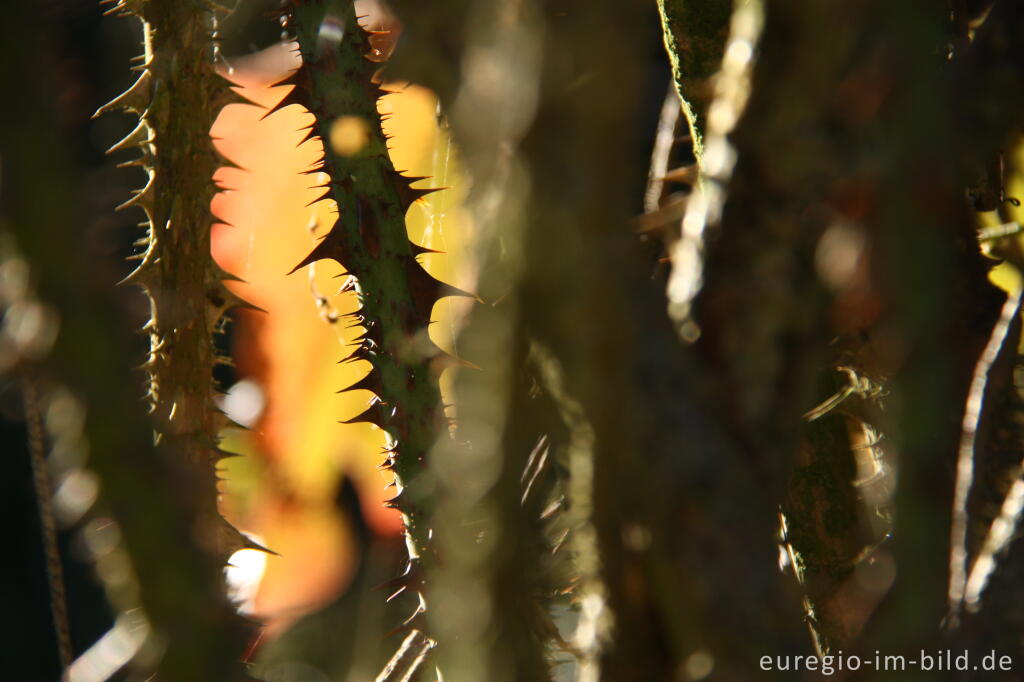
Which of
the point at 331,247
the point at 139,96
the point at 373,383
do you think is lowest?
the point at 373,383

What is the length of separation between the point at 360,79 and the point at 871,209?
45 cm

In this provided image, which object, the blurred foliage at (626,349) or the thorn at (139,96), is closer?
the blurred foliage at (626,349)

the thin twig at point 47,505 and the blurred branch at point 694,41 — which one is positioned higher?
the blurred branch at point 694,41

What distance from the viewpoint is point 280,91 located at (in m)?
2.48

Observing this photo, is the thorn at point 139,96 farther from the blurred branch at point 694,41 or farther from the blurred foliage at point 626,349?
the blurred branch at point 694,41

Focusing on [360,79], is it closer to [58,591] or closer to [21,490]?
[58,591]

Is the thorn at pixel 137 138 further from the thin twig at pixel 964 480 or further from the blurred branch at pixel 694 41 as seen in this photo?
the thin twig at pixel 964 480

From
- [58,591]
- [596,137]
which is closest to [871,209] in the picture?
[596,137]

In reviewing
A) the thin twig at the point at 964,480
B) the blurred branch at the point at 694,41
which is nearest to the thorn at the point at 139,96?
the blurred branch at the point at 694,41

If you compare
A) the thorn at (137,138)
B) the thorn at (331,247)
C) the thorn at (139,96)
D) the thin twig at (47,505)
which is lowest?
the thin twig at (47,505)

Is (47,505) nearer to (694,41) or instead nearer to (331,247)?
(331,247)

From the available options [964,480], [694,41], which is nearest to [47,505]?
[964,480]

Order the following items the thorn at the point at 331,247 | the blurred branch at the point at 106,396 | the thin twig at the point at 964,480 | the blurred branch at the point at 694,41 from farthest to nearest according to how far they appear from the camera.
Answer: the blurred branch at the point at 694,41 < the thorn at the point at 331,247 < the thin twig at the point at 964,480 < the blurred branch at the point at 106,396

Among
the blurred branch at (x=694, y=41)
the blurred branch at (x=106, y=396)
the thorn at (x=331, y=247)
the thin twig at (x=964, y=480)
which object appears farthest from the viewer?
the blurred branch at (x=694, y=41)
